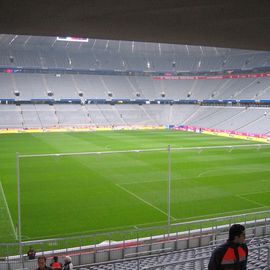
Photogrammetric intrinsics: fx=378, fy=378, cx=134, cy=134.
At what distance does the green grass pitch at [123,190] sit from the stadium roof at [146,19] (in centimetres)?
A: 1054

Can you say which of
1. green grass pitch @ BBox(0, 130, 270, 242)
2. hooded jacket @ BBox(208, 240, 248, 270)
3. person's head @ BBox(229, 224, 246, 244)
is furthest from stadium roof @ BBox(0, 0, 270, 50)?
green grass pitch @ BBox(0, 130, 270, 242)

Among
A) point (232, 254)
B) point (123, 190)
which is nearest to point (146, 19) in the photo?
point (232, 254)

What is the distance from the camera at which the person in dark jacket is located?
13.2 feet

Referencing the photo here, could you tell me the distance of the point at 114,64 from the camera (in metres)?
83.9

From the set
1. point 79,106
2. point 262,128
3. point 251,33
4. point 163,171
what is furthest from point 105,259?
point 79,106

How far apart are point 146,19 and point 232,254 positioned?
3.51 m

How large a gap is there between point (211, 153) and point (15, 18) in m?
31.8

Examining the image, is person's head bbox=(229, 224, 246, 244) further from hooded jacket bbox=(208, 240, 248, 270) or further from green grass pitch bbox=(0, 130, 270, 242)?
green grass pitch bbox=(0, 130, 270, 242)

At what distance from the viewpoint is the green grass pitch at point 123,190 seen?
16.8 meters

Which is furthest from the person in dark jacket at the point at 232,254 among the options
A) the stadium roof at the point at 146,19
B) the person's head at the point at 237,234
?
the stadium roof at the point at 146,19

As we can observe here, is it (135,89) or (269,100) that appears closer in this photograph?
(269,100)

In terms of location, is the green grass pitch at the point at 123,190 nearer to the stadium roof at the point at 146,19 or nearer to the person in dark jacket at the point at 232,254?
the stadium roof at the point at 146,19

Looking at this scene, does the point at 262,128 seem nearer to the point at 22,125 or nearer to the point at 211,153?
the point at 211,153

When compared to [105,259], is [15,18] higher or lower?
higher
